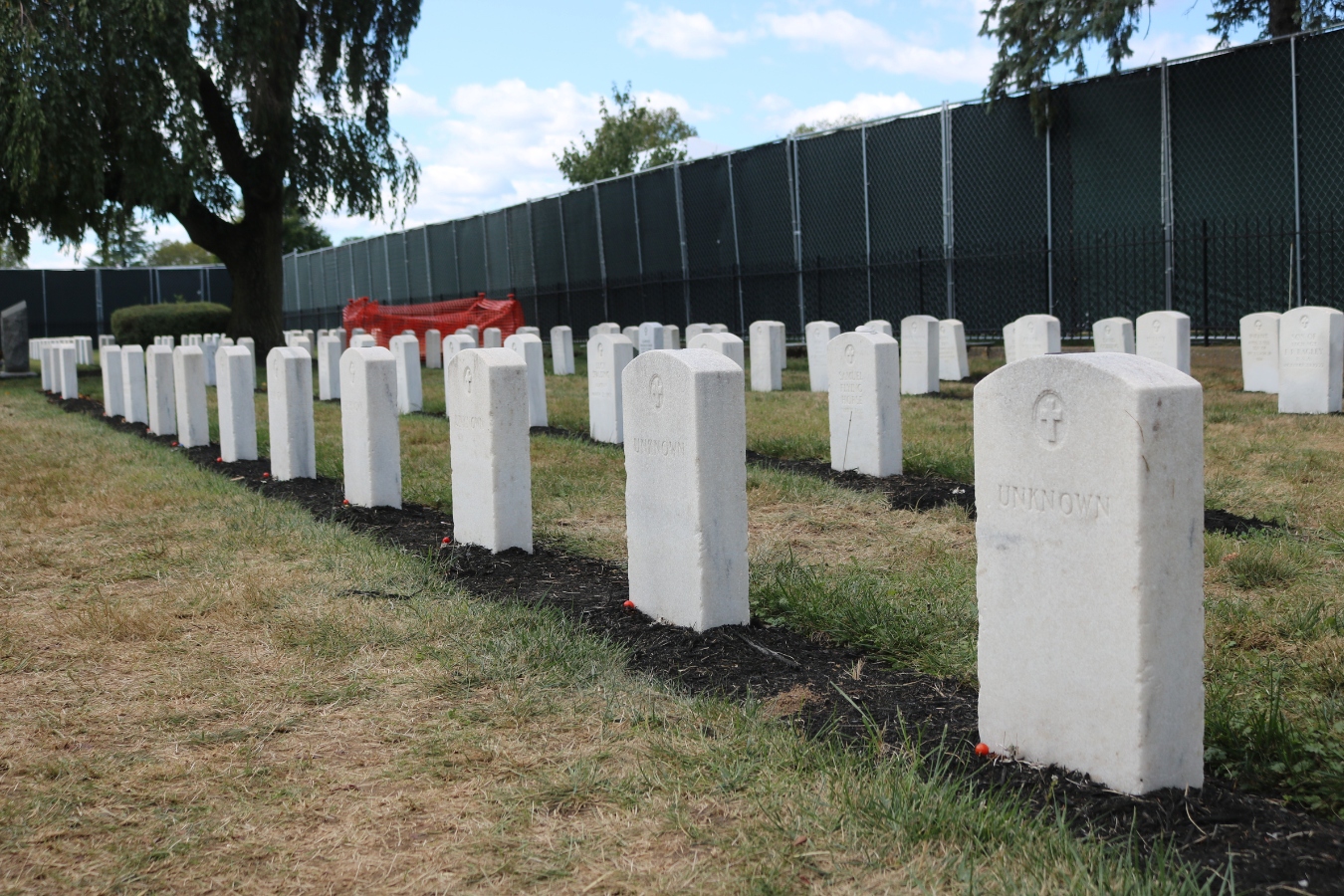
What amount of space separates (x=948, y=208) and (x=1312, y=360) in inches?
411

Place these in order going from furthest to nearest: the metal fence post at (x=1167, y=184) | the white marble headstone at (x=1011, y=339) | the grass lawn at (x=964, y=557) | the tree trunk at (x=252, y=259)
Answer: the tree trunk at (x=252, y=259), the metal fence post at (x=1167, y=184), the white marble headstone at (x=1011, y=339), the grass lawn at (x=964, y=557)

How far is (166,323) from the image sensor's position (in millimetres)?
32281

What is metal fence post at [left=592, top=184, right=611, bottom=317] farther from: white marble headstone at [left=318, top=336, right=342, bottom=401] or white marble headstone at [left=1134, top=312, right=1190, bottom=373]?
white marble headstone at [left=1134, top=312, right=1190, bottom=373]

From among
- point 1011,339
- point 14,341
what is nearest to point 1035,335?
point 1011,339

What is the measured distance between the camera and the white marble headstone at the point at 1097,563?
10.2 feet

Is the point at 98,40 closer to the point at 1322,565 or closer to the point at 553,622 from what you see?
the point at 553,622

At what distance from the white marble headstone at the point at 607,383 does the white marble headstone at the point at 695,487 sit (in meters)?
6.19

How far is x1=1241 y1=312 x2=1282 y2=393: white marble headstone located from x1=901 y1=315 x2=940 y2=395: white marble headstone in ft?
11.8

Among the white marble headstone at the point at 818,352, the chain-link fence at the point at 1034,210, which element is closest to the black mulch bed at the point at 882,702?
the white marble headstone at the point at 818,352

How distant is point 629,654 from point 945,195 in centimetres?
1816

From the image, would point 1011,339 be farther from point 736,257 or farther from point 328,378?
point 736,257

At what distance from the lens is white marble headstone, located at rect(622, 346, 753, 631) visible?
16.1 ft

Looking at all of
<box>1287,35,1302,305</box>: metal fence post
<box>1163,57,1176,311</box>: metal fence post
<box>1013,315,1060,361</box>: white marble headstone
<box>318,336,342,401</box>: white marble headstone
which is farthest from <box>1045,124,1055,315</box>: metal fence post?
<box>318,336,342,401</box>: white marble headstone

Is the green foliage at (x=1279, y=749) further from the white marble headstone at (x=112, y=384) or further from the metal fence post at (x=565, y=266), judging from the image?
the metal fence post at (x=565, y=266)
